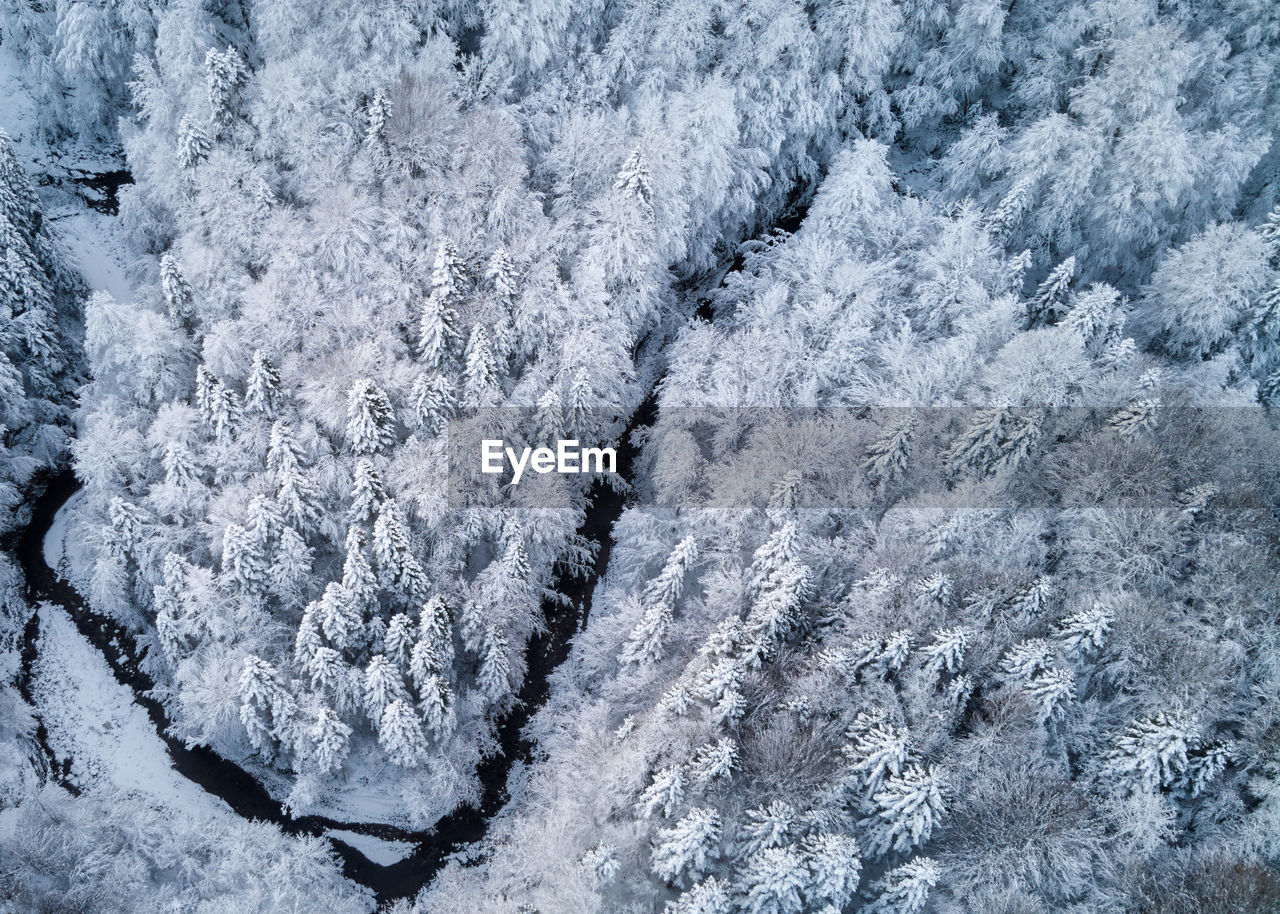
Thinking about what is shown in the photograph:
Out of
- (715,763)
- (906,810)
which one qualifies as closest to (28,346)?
(715,763)

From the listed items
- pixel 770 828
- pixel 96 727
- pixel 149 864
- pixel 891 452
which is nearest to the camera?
pixel 770 828

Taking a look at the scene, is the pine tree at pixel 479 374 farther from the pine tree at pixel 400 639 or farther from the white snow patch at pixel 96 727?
the white snow patch at pixel 96 727

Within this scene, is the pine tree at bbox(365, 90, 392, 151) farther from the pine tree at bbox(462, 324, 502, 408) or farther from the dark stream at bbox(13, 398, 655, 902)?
the dark stream at bbox(13, 398, 655, 902)

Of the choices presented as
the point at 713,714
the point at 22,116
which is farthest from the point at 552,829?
the point at 22,116

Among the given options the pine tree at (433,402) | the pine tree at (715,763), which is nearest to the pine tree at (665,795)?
the pine tree at (715,763)

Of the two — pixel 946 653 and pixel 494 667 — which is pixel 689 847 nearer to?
pixel 946 653

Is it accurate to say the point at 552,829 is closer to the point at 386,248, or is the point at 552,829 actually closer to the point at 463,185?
the point at 386,248
